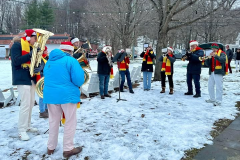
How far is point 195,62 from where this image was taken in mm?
7230

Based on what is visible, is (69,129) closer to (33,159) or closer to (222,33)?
(33,159)

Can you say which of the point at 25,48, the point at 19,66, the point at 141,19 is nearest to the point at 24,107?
the point at 19,66

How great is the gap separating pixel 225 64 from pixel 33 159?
5452 mm

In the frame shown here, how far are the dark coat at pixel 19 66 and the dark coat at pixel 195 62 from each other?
203 inches

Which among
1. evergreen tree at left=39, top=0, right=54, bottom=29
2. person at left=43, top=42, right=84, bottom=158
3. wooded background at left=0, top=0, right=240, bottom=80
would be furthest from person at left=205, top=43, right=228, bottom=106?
evergreen tree at left=39, top=0, right=54, bottom=29

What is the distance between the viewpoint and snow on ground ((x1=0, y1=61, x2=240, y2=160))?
3.46 m

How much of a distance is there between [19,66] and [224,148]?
12.7ft

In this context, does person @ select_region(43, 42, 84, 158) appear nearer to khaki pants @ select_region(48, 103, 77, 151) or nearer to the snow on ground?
khaki pants @ select_region(48, 103, 77, 151)

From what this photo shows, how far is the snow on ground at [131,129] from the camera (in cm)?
346

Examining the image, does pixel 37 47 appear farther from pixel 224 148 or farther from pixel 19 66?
pixel 224 148

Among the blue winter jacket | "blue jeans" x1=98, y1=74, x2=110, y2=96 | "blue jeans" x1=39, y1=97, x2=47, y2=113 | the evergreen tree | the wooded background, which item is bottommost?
"blue jeans" x1=39, y1=97, x2=47, y2=113

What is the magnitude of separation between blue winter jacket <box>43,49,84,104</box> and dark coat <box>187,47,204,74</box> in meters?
4.96

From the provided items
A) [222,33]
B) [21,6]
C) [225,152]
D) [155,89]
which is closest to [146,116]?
[225,152]

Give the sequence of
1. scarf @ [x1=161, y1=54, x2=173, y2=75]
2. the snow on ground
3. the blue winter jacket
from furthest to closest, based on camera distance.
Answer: scarf @ [x1=161, y1=54, x2=173, y2=75]
the snow on ground
the blue winter jacket
